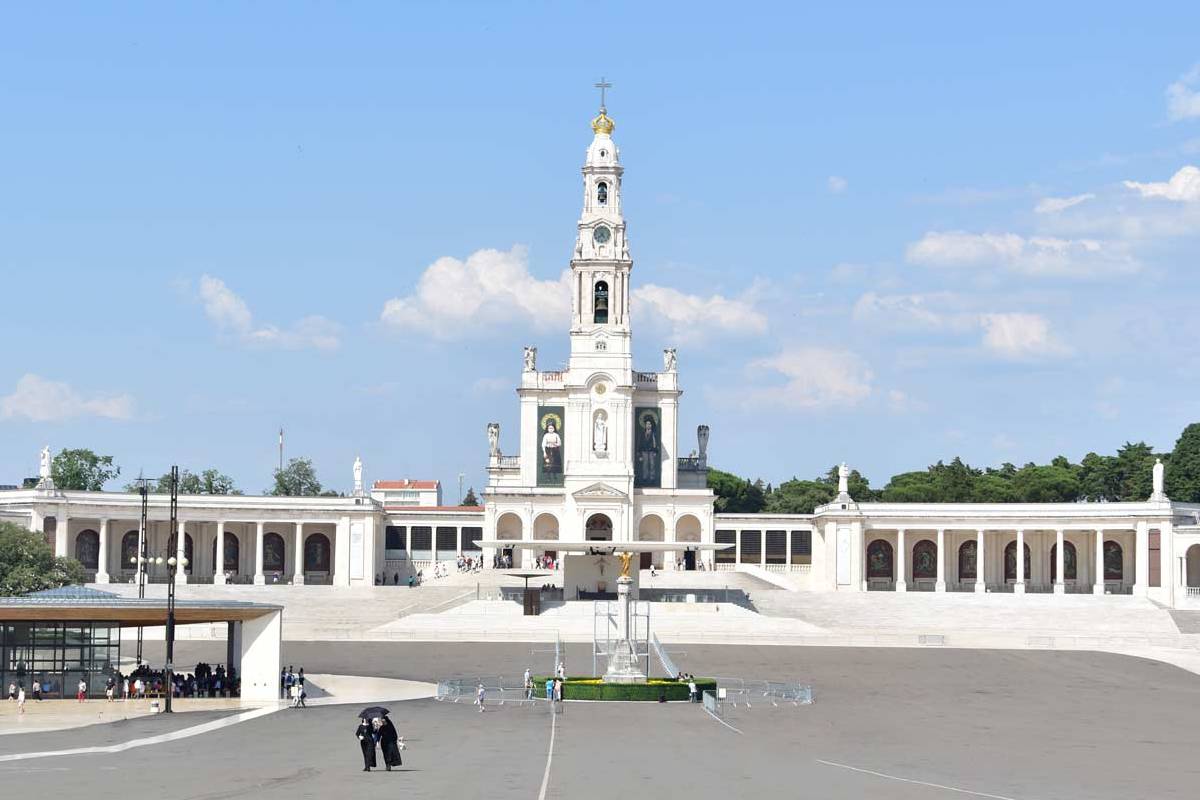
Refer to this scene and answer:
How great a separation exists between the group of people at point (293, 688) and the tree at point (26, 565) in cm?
2782

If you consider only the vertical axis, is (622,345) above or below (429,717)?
above

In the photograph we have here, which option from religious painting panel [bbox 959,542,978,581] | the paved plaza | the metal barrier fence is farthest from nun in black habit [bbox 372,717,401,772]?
religious painting panel [bbox 959,542,978,581]

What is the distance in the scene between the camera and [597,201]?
11762cm

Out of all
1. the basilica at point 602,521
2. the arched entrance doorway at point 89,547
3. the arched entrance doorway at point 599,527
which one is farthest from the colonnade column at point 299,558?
the arched entrance doorway at point 599,527

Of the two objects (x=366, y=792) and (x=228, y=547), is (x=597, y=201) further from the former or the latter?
(x=366, y=792)

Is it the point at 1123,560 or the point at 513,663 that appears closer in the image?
the point at 513,663

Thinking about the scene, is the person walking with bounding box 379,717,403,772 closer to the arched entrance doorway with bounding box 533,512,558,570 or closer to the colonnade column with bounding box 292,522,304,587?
the colonnade column with bounding box 292,522,304,587

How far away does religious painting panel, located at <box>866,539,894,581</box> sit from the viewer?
114 m

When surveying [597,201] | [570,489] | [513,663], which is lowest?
[513,663]

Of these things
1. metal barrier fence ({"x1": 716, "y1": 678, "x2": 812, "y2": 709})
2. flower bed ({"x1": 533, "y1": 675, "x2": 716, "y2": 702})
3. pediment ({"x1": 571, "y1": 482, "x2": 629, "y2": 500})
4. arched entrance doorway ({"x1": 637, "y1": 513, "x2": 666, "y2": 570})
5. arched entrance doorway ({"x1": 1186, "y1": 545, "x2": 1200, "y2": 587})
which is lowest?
metal barrier fence ({"x1": 716, "y1": 678, "x2": 812, "y2": 709})

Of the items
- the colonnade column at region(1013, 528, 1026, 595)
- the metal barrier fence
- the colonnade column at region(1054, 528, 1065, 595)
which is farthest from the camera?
the colonnade column at region(1013, 528, 1026, 595)

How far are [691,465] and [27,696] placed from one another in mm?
70014

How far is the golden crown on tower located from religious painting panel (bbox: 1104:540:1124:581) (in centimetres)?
4182

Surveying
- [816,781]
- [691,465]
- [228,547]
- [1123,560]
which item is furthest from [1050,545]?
A: [816,781]
